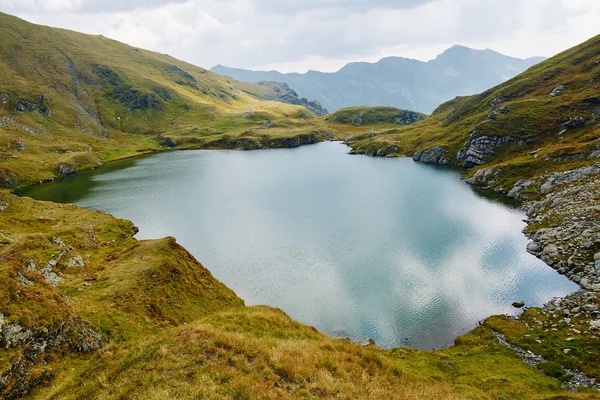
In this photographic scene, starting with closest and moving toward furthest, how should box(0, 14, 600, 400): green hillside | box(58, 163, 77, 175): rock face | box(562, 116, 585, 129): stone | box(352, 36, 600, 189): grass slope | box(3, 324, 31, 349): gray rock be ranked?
1. box(0, 14, 600, 400): green hillside
2. box(3, 324, 31, 349): gray rock
3. box(352, 36, 600, 189): grass slope
4. box(562, 116, 585, 129): stone
5. box(58, 163, 77, 175): rock face

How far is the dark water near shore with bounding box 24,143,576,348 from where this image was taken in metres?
44.5

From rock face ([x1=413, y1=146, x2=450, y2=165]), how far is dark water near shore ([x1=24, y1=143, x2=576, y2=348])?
52.4ft

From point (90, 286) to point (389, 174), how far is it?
114 metres

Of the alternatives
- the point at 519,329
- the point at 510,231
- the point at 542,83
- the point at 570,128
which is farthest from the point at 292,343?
the point at 542,83

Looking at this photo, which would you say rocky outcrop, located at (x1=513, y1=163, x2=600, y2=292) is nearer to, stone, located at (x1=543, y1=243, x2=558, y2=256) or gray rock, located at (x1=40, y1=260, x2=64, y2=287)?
stone, located at (x1=543, y1=243, x2=558, y2=256)

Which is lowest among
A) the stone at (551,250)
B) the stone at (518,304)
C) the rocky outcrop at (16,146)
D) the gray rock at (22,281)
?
the stone at (518,304)

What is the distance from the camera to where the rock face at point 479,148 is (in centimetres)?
12050

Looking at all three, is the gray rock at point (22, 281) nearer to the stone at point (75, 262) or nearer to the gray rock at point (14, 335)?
the gray rock at point (14, 335)

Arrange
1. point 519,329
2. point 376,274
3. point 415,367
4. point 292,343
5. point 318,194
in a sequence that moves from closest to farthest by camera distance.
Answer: point 292,343 < point 415,367 < point 519,329 < point 376,274 < point 318,194

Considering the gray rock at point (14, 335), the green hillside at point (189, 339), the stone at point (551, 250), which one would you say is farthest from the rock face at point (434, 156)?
the gray rock at point (14, 335)

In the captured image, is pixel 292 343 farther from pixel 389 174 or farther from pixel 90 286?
pixel 389 174

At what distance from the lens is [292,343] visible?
69.2 ft

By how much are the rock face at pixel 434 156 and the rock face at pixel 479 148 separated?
9.09 metres

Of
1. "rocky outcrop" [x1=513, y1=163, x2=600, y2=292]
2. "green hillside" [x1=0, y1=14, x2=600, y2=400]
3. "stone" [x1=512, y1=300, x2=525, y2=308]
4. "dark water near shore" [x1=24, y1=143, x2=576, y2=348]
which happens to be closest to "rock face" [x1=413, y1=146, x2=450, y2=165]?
"dark water near shore" [x1=24, y1=143, x2=576, y2=348]
